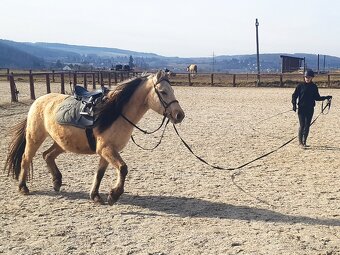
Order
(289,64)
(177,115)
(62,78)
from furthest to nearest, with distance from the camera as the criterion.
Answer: (289,64), (62,78), (177,115)

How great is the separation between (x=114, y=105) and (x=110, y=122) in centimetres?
24

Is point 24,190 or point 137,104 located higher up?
point 137,104

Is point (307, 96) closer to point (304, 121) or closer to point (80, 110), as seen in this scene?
point (304, 121)

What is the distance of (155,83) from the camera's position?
5.21m

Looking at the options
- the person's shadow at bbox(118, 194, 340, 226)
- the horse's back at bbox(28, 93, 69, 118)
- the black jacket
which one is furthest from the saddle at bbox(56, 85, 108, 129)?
the black jacket

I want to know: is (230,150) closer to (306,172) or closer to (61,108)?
(306,172)

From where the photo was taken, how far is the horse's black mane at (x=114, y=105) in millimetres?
5250

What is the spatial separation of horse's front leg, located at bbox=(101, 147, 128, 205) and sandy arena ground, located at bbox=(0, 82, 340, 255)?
216 millimetres

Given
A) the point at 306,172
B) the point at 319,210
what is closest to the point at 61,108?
the point at 319,210

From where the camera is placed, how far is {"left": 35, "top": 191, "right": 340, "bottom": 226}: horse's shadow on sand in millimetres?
4879

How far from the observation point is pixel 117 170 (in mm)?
5066

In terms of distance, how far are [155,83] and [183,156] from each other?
11.0 feet

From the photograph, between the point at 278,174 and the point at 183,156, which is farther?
the point at 183,156

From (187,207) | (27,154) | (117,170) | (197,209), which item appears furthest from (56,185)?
(197,209)
